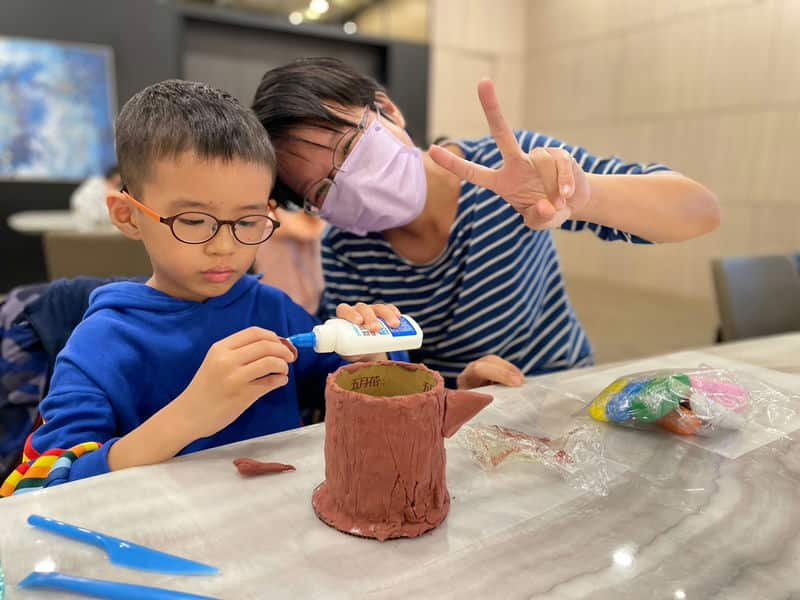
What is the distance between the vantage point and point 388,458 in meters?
0.53

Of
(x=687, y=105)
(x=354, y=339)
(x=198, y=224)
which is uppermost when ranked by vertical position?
(x=687, y=105)

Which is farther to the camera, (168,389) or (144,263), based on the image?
(144,263)

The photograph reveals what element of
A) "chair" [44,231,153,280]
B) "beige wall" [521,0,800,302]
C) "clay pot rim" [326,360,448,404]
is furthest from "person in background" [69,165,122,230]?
"beige wall" [521,0,800,302]

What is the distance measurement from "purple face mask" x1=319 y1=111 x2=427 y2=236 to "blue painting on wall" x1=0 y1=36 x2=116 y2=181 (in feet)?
13.5

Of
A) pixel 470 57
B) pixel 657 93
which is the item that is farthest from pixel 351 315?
pixel 470 57

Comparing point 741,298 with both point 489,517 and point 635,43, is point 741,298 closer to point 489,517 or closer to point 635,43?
point 489,517

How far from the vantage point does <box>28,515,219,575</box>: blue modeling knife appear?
489 millimetres

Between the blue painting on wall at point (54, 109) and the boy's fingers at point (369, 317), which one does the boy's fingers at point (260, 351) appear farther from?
the blue painting on wall at point (54, 109)

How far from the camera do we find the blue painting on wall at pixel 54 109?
4609 millimetres

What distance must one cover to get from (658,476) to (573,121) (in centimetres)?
595

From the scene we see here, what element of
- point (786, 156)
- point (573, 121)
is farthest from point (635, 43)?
point (786, 156)

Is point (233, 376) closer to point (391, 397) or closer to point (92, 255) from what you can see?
point (391, 397)

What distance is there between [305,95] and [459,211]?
0.40 m

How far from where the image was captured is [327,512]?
57 centimetres
